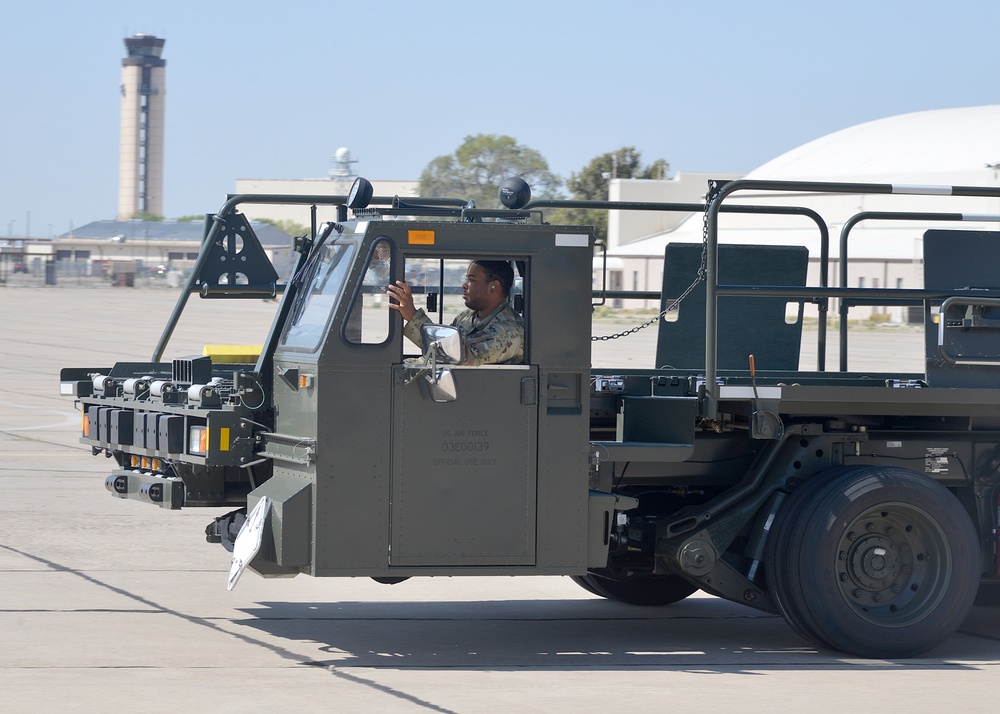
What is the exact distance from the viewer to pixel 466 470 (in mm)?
6453

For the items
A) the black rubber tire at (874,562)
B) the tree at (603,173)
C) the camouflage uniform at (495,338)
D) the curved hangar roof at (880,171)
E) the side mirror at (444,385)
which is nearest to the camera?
the side mirror at (444,385)

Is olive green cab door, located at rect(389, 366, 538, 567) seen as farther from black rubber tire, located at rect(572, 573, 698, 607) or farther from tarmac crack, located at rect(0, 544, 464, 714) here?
black rubber tire, located at rect(572, 573, 698, 607)

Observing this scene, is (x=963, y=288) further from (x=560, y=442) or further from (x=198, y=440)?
(x=198, y=440)

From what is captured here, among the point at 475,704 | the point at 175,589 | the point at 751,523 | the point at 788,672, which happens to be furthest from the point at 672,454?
the point at 175,589

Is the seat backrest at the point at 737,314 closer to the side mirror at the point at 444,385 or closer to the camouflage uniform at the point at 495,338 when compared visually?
the camouflage uniform at the point at 495,338

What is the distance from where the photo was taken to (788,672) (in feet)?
21.9

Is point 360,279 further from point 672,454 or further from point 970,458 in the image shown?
point 970,458

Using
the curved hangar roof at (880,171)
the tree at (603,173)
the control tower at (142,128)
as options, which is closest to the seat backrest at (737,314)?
→ the curved hangar roof at (880,171)

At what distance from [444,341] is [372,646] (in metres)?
1.91

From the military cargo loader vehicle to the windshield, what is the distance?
20mm

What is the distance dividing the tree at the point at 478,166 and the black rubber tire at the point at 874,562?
9809cm

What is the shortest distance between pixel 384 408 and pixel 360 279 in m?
0.61

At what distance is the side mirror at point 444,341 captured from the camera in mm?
5953

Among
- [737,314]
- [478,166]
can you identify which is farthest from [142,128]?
[737,314]
